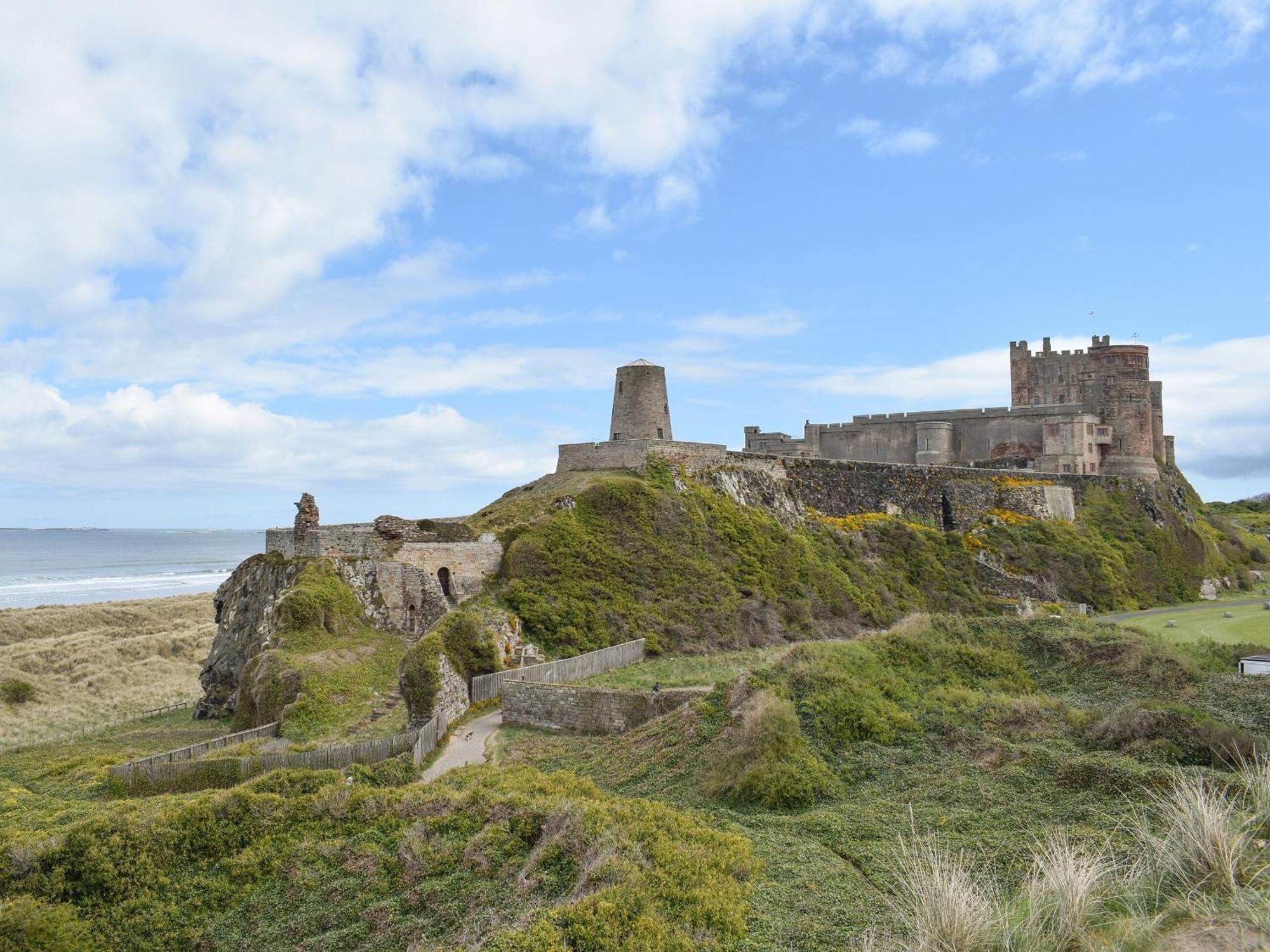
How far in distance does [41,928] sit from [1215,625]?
106 feet

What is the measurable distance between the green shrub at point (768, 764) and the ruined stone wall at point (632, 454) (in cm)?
2039

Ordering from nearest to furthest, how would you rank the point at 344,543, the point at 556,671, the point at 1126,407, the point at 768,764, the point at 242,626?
the point at 768,764, the point at 556,671, the point at 344,543, the point at 242,626, the point at 1126,407

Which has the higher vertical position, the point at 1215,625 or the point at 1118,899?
the point at 1118,899

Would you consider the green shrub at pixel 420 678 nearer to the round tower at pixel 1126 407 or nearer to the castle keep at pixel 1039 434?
the castle keep at pixel 1039 434

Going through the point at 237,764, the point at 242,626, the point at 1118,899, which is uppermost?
the point at 242,626

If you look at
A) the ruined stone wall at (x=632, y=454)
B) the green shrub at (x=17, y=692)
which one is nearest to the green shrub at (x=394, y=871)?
the ruined stone wall at (x=632, y=454)

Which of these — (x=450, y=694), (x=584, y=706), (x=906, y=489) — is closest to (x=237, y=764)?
(x=450, y=694)

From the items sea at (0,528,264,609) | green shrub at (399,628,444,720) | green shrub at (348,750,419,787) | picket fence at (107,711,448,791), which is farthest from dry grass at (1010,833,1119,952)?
sea at (0,528,264,609)

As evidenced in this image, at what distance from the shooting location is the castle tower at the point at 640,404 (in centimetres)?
3675

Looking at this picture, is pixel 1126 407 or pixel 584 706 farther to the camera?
pixel 1126 407

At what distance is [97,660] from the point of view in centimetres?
4234

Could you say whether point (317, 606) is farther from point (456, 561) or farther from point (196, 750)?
point (196, 750)

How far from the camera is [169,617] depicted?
6031cm

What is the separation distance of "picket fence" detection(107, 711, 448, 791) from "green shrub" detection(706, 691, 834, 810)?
6099 millimetres
